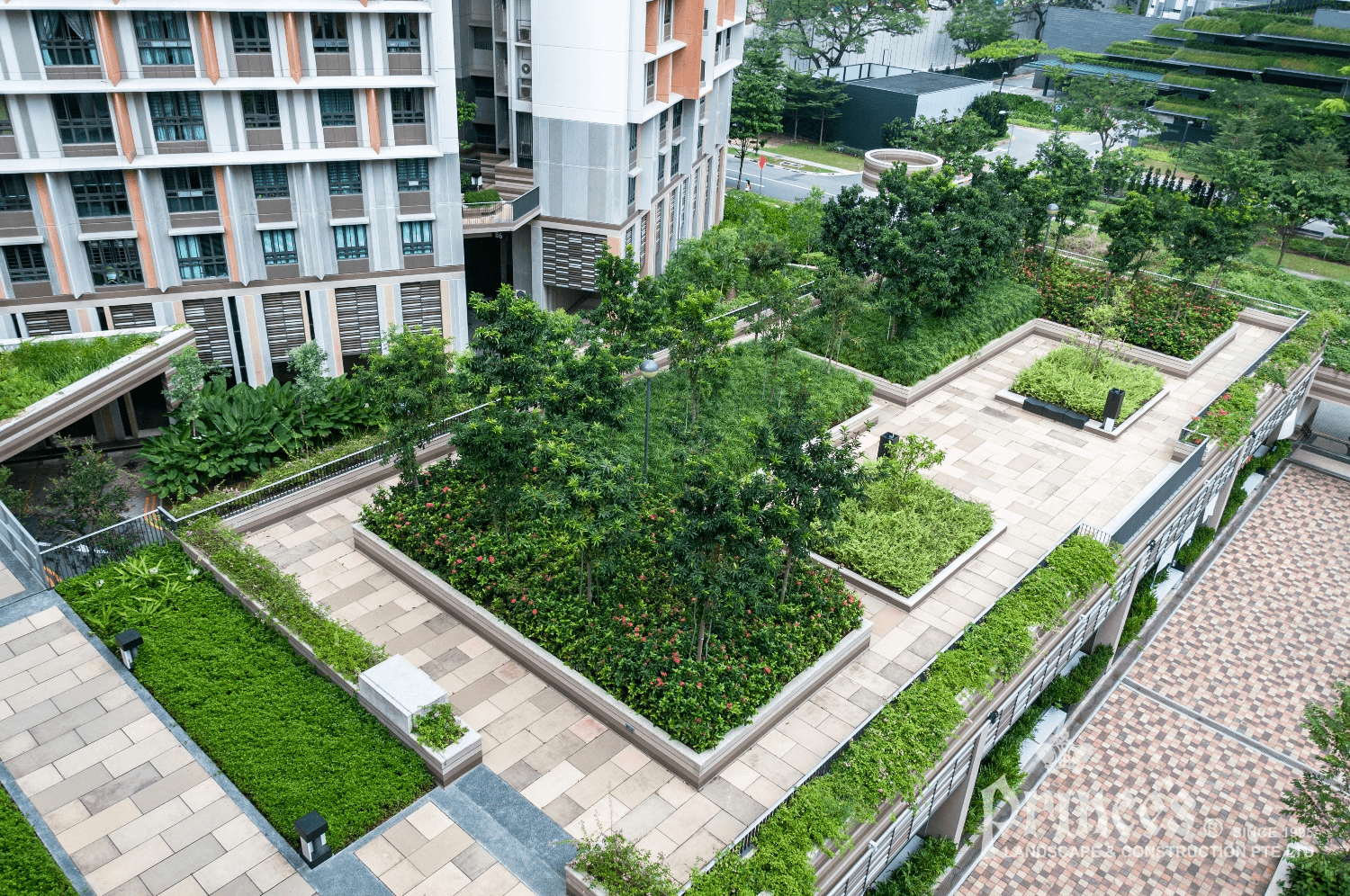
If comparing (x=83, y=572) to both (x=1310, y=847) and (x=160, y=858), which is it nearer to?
(x=160, y=858)

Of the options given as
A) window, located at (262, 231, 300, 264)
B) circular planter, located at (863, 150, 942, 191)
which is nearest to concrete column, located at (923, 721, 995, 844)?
window, located at (262, 231, 300, 264)

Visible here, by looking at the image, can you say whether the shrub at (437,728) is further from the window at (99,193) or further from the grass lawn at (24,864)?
the window at (99,193)


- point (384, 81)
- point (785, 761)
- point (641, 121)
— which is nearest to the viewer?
point (785, 761)

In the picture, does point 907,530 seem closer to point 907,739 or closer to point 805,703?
point 805,703

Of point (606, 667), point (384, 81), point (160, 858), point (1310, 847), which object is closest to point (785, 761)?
point (606, 667)

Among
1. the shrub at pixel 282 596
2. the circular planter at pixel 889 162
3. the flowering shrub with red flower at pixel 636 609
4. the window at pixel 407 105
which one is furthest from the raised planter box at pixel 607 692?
the circular planter at pixel 889 162
